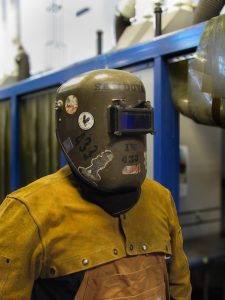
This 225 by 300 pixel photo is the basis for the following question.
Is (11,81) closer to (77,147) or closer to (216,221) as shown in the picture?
(216,221)

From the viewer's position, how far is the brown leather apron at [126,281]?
101 cm

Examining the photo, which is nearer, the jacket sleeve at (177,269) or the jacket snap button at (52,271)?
the jacket snap button at (52,271)

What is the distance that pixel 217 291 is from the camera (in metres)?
2.60

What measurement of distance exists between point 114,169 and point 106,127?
0.36ft

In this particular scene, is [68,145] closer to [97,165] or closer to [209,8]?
[97,165]

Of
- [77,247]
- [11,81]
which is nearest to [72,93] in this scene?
[77,247]

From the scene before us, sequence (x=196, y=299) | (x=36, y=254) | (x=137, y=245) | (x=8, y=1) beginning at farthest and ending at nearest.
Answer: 1. (x=8, y=1)
2. (x=196, y=299)
3. (x=137, y=245)
4. (x=36, y=254)

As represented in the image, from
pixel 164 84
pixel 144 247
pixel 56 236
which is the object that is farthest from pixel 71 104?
pixel 164 84

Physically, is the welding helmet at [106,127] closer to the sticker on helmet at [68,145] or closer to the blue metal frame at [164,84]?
the sticker on helmet at [68,145]

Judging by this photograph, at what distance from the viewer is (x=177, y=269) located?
4.17ft

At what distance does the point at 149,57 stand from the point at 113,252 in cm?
104

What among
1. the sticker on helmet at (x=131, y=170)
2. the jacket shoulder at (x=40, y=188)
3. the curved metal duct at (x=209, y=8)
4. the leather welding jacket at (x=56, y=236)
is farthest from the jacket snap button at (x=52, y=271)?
the curved metal duct at (x=209, y=8)

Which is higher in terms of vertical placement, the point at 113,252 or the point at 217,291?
the point at 113,252

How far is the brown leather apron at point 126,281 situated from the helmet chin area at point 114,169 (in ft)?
0.67
